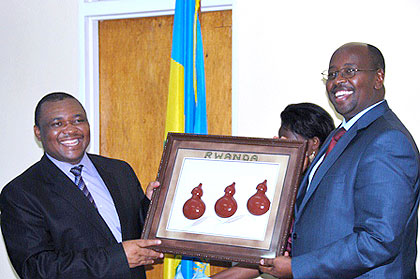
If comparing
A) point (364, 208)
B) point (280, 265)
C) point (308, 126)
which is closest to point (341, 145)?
point (364, 208)

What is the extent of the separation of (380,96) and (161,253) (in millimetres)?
1191

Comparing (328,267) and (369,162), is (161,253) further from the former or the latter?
(369,162)

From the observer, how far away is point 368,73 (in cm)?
217

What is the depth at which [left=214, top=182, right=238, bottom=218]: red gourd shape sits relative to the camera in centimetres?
233

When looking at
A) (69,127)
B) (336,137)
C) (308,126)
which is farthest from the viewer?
(308,126)

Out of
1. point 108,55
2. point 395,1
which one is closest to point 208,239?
point 395,1

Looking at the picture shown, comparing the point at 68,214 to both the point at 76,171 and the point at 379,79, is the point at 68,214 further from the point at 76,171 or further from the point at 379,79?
the point at 379,79

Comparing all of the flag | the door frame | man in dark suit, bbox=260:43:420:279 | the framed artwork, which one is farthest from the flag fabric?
man in dark suit, bbox=260:43:420:279

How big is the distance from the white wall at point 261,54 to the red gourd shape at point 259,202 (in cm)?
133

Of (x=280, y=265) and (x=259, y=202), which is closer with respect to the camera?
(x=280, y=265)

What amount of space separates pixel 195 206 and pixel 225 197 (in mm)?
141

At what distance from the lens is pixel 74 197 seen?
99.4 inches

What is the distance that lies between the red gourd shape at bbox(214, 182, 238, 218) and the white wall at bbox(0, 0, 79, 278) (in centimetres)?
229

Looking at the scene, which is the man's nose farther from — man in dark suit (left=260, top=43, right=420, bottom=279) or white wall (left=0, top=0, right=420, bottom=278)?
white wall (left=0, top=0, right=420, bottom=278)
